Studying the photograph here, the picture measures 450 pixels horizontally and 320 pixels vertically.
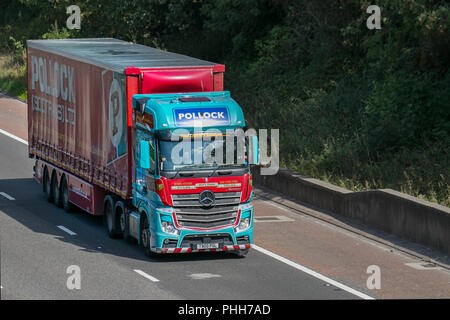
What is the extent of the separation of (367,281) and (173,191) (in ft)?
14.1

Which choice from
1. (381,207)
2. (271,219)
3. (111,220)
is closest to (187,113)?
(111,220)

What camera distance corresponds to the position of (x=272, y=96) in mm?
35375

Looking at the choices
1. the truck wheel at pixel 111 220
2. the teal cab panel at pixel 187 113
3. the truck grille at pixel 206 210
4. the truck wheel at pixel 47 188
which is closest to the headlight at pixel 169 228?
the truck grille at pixel 206 210

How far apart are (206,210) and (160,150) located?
1572 millimetres

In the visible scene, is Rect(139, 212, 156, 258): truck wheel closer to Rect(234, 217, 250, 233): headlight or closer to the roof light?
Rect(234, 217, 250, 233): headlight

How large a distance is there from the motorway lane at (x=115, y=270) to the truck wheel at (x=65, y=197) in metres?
0.87

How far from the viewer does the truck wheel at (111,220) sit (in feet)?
74.9

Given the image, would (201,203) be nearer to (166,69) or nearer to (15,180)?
(166,69)

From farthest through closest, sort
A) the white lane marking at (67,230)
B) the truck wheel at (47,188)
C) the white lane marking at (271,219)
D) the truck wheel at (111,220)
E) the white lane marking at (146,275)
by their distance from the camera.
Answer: the truck wheel at (47,188) → the white lane marking at (271,219) → the white lane marking at (67,230) → the truck wheel at (111,220) → the white lane marking at (146,275)

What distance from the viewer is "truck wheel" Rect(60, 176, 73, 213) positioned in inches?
1022

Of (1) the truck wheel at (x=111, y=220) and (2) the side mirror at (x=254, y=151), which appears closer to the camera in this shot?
(2) the side mirror at (x=254, y=151)

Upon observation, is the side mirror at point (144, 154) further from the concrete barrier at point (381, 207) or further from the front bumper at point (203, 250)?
the concrete barrier at point (381, 207)

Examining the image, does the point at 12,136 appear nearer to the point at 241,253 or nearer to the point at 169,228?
the point at 241,253
